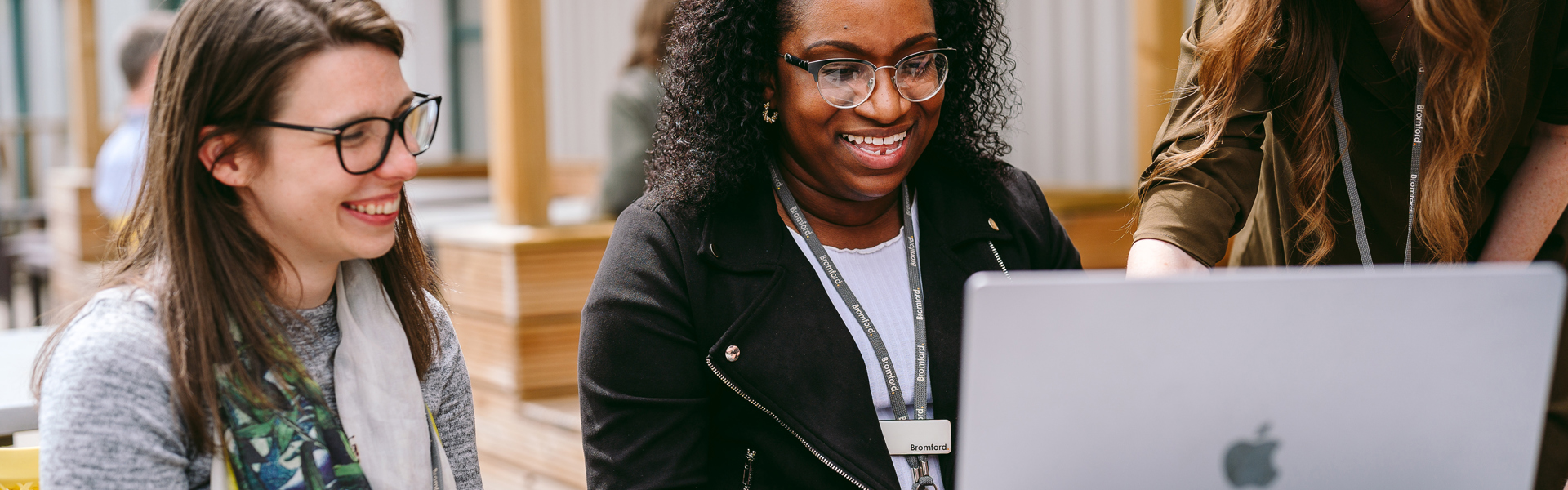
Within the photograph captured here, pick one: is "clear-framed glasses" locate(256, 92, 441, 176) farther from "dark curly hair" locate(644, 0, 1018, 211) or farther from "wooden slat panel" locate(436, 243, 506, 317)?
"wooden slat panel" locate(436, 243, 506, 317)

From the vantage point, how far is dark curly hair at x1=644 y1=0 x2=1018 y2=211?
1.52m

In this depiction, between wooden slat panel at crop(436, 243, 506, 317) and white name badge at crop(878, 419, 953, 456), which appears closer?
white name badge at crop(878, 419, 953, 456)

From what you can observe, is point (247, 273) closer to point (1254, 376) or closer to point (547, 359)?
point (1254, 376)

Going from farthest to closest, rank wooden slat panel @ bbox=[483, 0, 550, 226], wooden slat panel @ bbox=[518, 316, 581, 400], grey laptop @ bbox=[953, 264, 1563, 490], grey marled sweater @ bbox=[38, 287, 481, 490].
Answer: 1. wooden slat panel @ bbox=[518, 316, 581, 400]
2. wooden slat panel @ bbox=[483, 0, 550, 226]
3. grey marled sweater @ bbox=[38, 287, 481, 490]
4. grey laptop @ bbox=[953, 264, 1563, 490]

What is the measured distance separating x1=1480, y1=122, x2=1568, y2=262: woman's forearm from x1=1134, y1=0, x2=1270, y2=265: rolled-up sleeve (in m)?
0.33

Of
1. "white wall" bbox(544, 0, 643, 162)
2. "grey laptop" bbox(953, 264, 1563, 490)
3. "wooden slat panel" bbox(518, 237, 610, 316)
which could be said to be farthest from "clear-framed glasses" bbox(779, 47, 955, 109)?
"white wall" bbox(544, 0, 643, 162)

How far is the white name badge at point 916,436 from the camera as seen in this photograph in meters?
1.45

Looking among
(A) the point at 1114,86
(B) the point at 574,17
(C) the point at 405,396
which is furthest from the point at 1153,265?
(B) the point at 574,17

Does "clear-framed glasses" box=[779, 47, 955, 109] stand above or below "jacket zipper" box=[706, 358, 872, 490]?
above

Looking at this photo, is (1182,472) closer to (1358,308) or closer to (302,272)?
(1358,308)

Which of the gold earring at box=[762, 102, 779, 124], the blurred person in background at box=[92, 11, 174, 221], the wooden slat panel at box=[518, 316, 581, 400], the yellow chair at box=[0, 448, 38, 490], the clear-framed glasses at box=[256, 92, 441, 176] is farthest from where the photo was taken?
the blurred person in background at box=[92, 11, 174, 221]

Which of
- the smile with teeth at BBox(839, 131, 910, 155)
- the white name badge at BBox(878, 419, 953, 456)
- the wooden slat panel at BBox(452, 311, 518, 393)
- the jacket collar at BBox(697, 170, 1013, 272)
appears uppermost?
the smile with teeth at BBox(839, 131, 910, 155)

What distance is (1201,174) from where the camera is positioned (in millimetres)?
1439

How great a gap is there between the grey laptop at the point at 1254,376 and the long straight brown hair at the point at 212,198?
778mm
